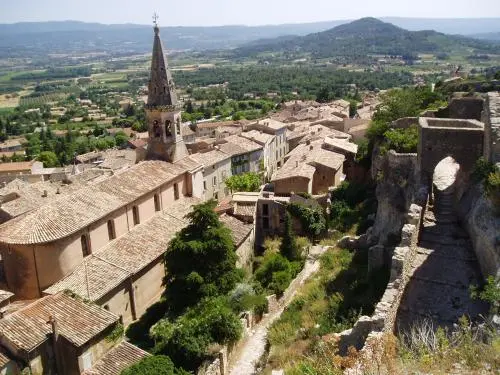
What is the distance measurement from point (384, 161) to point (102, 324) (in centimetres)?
1544

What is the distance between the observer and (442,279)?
16234 millimetres

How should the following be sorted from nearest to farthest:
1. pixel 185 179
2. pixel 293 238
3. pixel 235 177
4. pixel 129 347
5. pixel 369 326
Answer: pixel 369 326 → pixel 129 347 → pixel 293 238 → pixel 185 179 → pixel 235 177

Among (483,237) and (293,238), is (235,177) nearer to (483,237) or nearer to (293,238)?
(293,238)

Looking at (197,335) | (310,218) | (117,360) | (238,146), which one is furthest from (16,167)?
(197,335)

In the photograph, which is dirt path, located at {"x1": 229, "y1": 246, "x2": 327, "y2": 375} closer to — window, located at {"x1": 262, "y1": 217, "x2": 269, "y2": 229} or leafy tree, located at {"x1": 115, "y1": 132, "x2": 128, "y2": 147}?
window, located at {"x1": 262, "y1": 217, "x2": 269, "y2": 229}

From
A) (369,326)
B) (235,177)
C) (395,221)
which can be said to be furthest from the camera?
(235,177)

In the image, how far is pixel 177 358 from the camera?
1933 centimetres

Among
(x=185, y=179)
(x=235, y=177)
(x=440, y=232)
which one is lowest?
(x=235, y=177)

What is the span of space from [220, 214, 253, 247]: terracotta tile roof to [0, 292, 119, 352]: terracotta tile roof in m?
10.6

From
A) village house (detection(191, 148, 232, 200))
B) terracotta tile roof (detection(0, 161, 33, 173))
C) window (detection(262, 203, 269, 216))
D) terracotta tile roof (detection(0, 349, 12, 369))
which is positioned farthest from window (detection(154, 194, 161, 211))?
terracotta tile roof (detection(0, 161, 33, 173))

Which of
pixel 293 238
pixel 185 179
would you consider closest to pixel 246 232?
pixel 293 238

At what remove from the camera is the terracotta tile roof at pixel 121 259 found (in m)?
23.3

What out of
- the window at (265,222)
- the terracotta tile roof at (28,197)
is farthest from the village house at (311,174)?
the terracotta tile roof at (28,197)

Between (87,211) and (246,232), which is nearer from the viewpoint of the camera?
(87,211)
